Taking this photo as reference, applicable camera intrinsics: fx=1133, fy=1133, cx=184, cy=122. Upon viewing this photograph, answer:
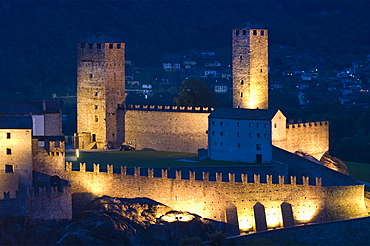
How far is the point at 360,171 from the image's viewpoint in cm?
6788

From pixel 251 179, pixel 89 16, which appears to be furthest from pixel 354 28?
pixel 251 179

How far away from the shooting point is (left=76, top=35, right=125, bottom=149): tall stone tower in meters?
68.2

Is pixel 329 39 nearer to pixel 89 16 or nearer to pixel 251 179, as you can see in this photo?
pixel 89 16

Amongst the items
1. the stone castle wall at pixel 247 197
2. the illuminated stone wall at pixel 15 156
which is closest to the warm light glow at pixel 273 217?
the stone castle wall at pixel 247 197

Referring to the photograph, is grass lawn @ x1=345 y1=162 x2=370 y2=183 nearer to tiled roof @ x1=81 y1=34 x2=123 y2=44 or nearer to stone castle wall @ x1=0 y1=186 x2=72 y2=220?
tiled roof @ x1=81 y1=34 x2=123 y2=44

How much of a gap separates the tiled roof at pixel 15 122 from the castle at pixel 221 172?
0.16 feet

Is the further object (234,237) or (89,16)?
(89,16)

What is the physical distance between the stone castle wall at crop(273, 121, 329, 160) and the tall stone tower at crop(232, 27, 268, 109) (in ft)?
9.38

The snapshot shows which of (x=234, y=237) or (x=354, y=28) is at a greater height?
(x=354, y=28)

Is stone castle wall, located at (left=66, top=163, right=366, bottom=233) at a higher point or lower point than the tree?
lower

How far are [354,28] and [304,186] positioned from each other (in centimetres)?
10775

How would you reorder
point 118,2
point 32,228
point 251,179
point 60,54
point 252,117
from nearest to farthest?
point 32,228 < point 251,179 < point 252,117 < point 60,54 < point 118,2

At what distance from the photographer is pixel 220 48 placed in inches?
5315

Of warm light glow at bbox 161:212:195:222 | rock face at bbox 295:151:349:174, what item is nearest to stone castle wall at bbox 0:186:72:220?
warm light glow at bbox 161:212:195:222
